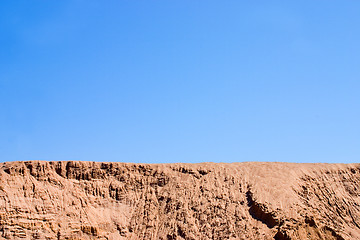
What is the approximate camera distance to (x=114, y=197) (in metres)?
38.6

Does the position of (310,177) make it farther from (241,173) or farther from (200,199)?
(200,199)

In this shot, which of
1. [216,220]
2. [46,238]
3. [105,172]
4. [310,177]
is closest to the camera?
[46,238]

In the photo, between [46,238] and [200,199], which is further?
[200,199]

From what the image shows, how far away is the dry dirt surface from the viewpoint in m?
35.0

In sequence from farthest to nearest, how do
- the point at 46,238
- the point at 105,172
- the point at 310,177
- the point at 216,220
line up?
the point at 310,177, the point at 105,172, the point at 216,220, the point at 46,238

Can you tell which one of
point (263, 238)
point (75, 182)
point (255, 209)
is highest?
point (75, 182)

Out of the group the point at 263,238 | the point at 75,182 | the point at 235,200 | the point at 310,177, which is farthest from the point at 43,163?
the point at 310,177

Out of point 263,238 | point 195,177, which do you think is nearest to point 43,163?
point 195,177

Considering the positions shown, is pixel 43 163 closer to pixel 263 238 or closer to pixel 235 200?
pixel 235 200

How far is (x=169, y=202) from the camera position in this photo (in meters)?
38.4

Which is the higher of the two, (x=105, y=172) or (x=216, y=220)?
(x=105, y=172)

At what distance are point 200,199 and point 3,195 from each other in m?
15.1

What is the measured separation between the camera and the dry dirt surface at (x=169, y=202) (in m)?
35.0

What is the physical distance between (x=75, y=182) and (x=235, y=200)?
13.0 metres
